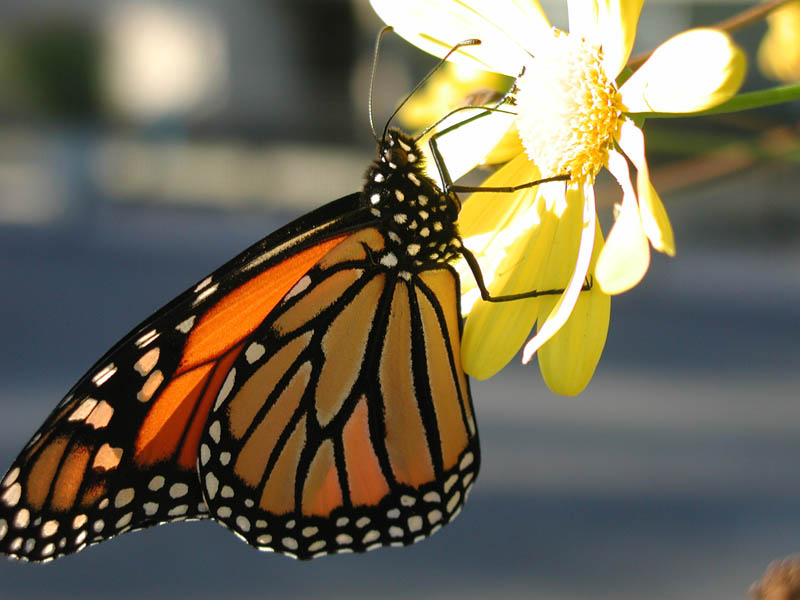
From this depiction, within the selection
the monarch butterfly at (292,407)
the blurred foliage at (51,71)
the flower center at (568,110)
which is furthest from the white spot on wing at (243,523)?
the blurred foliage at (51,71)

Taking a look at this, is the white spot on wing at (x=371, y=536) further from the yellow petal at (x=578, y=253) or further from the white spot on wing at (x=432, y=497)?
the yellow petal at (x=578, y=253)

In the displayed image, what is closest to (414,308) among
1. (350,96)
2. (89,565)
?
(89,565)

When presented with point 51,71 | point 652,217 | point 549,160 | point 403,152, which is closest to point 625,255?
point 652,217

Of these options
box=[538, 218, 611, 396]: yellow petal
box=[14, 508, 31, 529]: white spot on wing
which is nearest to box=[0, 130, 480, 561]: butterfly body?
box=[14, 508, 31, 529]: white spot on wing

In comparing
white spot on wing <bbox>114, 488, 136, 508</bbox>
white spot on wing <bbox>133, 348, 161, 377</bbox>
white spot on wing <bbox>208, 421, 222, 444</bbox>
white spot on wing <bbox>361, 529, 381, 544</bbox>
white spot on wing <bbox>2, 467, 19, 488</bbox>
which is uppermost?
white spot on wing <bbox>133, 348, 161, 377</bbox>

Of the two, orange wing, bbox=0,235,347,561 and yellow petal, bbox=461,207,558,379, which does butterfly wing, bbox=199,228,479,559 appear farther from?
yellow petal, bbox=461,207,558,379

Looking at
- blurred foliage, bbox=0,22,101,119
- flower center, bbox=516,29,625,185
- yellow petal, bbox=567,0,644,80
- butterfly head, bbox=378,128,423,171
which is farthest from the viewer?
blurred foliage, bbox=0,22,101,119

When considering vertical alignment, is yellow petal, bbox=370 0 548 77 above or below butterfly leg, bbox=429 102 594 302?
above
